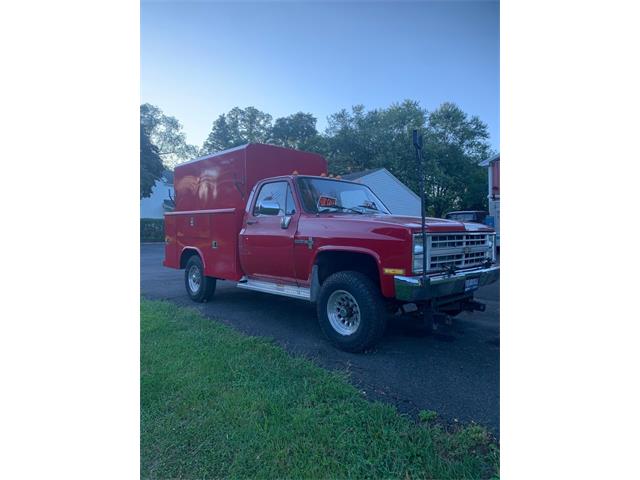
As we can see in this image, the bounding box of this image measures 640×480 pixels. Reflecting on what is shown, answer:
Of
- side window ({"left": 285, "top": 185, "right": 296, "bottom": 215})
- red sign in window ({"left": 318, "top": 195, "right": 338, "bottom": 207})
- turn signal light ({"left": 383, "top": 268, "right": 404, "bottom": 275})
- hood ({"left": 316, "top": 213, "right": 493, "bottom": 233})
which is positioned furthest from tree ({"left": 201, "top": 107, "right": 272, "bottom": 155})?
turn signal light ({"left": 383, "top": 268, "right": 404, "bottom": 275})

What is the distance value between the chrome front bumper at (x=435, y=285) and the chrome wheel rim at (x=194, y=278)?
4.21m

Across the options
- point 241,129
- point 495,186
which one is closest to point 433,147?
point 495,186

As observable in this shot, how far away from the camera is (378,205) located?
500cm

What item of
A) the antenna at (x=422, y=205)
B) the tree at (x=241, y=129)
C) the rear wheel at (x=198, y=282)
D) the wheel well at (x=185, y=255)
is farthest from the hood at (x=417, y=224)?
the tree at (x=241, y=129)

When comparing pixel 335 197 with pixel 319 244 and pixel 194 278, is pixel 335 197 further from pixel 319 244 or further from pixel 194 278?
pixel 194 278

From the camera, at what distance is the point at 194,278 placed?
643 centimetres

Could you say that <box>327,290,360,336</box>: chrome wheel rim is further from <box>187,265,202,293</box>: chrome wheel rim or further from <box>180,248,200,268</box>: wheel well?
<box>180,248,200,268</box>: wheel well

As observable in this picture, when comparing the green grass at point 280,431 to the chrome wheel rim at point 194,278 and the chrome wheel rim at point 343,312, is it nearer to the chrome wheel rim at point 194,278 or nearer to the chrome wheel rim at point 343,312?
the chrome wheel rim at point 343,312

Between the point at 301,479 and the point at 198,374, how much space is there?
5.19 feet

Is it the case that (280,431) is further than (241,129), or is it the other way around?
(241,129)

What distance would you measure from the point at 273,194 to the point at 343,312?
2.00 meters

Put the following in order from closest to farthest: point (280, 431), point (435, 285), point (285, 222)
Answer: point (280, 431) → point (435, 285) → point (285, 222)
